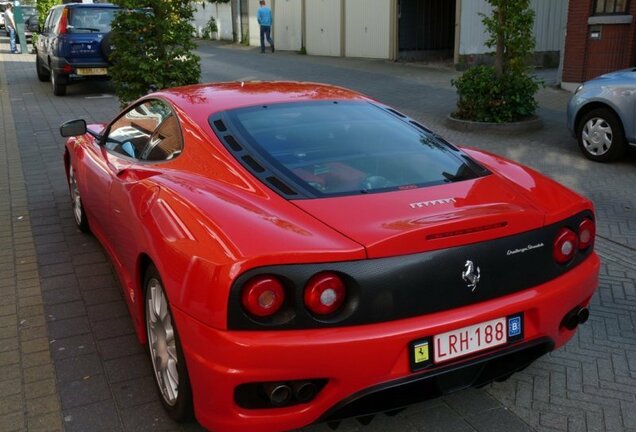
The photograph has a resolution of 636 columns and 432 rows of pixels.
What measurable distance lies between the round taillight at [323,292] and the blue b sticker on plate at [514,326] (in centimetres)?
76

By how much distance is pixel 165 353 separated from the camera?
2.91 m

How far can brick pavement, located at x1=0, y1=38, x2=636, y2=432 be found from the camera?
2.97 meters

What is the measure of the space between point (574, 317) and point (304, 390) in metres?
1.33

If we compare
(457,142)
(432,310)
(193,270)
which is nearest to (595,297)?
(432,310)

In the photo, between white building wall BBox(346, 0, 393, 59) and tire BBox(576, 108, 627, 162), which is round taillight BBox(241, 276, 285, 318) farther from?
white building wall BBox(346, 0, 393, 59)

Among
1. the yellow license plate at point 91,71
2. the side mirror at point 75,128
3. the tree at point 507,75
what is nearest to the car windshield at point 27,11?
the yellow license plate at point 91,71

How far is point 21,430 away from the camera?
2928 millimetres

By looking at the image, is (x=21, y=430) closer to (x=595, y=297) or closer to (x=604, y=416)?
(x=604, y=416)

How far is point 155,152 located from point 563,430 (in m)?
2.52

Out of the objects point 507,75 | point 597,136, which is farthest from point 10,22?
point 597,136

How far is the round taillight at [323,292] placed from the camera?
2.33 meters

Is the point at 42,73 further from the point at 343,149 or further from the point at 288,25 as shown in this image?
the point at 343,149

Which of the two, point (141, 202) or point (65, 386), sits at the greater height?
point (141, 202)

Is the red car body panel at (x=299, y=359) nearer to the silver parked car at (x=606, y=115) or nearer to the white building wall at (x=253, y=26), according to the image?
the silver parked car at (x=606, y=115)
